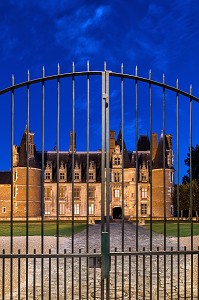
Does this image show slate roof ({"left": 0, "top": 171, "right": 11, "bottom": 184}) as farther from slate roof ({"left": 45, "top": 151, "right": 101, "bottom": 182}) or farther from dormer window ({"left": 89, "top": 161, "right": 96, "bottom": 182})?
dormer window ({"left": 89, "top": 161, "right": 96, "bottom": 182})

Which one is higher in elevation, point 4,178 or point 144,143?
point 144,143

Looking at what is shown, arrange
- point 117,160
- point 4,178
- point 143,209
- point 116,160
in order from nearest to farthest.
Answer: point 4,178 → point 143,209 → point 117,160 → point 116,160

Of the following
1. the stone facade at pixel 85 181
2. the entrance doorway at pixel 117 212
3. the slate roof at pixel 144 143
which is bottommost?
the entrance doorway at pixel 117 212

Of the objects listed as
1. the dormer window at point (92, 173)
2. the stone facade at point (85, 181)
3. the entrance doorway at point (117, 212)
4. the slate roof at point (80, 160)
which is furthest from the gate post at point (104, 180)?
the entrance doorway at point (117, 212)

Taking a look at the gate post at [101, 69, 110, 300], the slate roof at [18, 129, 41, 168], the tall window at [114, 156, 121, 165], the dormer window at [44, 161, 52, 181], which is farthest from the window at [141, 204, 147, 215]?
the gate post at [101, 69, 110, 300]

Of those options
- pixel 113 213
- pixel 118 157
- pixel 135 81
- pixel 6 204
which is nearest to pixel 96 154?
pixel 118 157

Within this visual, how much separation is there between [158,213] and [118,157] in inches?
342

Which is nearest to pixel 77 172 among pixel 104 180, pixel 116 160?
pixel 116 160

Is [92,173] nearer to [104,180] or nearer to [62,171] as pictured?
[62,171]

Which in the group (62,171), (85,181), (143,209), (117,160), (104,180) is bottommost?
(143,209)

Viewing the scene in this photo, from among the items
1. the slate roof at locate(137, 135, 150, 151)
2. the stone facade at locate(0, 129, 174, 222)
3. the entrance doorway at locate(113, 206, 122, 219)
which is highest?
the slate roof at locate(137, 135, 150, 151)

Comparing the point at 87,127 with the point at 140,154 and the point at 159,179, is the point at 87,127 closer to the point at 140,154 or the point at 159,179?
the point at 159,179

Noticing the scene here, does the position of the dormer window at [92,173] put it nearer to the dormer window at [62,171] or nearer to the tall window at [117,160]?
the tall window at [117,160]

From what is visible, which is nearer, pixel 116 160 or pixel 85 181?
pixel 85 181
